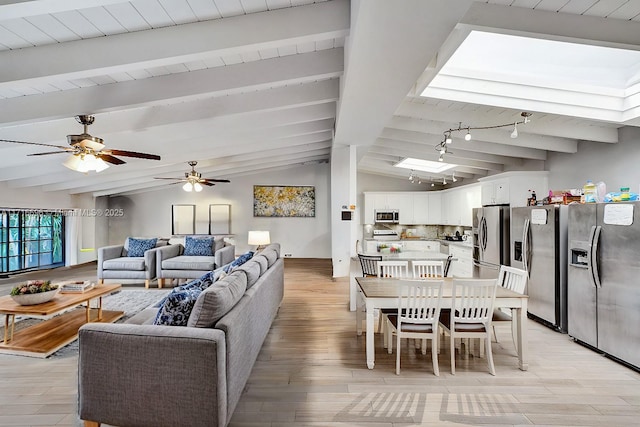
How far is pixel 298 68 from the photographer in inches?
121

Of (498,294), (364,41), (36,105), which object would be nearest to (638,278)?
(498,294)

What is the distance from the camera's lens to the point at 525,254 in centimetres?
424

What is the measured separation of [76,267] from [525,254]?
A: 969cm

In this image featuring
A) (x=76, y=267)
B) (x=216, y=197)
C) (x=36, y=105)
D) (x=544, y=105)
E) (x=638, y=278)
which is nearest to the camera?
(x=638, y=278)

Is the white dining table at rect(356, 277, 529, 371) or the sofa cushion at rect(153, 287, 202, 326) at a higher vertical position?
the sofa cushion at rect(153, 287, 202, 326)

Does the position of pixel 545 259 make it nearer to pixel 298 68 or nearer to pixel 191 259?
pixel 298 68

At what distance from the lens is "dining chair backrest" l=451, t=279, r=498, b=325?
8.80 feet

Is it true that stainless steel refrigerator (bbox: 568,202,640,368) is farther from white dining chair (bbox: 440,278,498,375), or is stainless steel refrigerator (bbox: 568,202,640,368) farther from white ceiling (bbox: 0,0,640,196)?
white dining chair (bbox: 440,278,498,375)

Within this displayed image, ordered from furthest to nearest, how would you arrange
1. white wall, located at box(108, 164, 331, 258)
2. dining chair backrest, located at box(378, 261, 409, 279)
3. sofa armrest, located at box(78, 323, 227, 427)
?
white wall, located at box(108, 164, 331, 258) → dining chair backrest, located at box(378, 261, 409, 279) → sofa armrest, located at box(78, 323, 227, 427)

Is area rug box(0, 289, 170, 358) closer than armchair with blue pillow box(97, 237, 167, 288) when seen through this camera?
Yes

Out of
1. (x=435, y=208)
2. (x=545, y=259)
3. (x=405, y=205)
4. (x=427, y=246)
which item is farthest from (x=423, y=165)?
(x=545, y=259)

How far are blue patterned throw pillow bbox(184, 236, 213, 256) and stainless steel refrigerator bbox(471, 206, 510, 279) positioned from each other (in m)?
4.94

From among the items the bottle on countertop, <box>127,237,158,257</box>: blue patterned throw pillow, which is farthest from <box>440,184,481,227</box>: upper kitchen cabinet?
<box>127,237,158,257</box>: blue patterned throw pillow

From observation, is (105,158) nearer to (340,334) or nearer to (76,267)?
(340,334)
